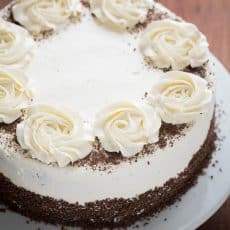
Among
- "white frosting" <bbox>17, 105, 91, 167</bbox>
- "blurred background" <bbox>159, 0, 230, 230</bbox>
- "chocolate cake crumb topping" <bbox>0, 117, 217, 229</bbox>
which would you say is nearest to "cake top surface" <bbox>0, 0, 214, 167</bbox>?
"white frosting" <bbox>17, 105, 91, 167</bbox>

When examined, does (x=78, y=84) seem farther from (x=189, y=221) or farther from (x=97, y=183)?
(x=189, y=221)

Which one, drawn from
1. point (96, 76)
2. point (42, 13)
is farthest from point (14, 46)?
point (96, 76)

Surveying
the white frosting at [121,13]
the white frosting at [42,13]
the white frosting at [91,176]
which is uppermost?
the white frosting at [121,13]

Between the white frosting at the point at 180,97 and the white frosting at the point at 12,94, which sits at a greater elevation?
the white frosting at the point at 180,97

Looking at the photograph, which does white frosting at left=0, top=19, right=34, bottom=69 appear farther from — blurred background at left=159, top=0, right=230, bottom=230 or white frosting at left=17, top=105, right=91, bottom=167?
blurred background at left=159, top=0, right=230, bottom=230

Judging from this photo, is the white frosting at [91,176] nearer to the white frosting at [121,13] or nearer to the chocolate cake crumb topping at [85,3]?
the white frosting at [121,13]

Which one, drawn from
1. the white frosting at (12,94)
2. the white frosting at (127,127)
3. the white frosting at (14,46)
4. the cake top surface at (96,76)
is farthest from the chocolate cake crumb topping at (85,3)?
the white frosting at (127,127)

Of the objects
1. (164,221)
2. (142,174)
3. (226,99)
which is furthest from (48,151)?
(226,99)

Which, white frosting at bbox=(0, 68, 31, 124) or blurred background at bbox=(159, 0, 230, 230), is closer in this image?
white frosting at bbox=(0, 68, 31, 124)
